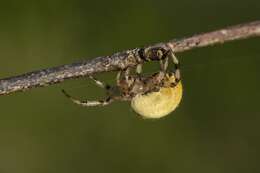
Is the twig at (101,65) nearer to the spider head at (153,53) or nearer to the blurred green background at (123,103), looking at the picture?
the spider head at (153,53)

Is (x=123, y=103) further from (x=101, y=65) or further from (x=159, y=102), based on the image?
(x=101, y=65)

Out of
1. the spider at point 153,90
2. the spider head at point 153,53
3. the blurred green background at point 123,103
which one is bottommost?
the spider head at point 153,53

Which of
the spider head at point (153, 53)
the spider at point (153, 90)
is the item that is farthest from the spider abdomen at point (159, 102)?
the spider head at point (153, 53)

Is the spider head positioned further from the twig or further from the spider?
the spider

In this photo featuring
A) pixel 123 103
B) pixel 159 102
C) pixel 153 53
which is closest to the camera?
pixel 153 53

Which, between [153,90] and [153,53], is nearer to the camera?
[153,53]

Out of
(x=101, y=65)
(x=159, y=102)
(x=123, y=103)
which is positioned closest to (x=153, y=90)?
(x=159, y=102)
